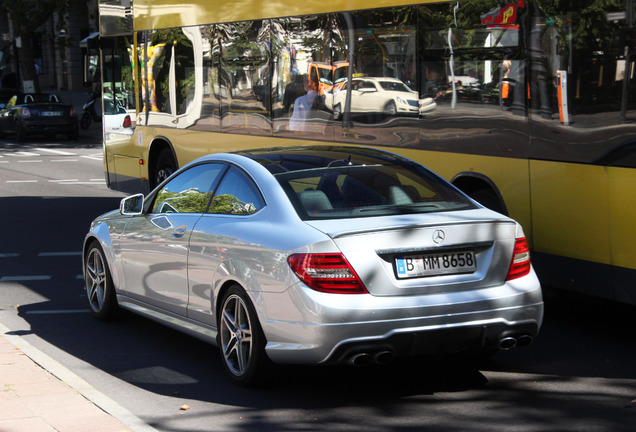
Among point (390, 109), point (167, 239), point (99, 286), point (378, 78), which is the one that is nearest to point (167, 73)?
point (378, 78)

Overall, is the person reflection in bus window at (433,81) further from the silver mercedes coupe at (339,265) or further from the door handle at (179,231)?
the door handle at (179,231)

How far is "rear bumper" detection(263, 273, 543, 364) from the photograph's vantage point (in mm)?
5535

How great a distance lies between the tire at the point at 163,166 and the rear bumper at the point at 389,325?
8.57m

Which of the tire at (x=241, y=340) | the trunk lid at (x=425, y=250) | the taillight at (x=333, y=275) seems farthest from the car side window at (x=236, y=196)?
the taillight at (x=333, y=275)

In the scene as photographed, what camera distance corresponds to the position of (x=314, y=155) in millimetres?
6855

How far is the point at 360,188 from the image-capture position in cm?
629

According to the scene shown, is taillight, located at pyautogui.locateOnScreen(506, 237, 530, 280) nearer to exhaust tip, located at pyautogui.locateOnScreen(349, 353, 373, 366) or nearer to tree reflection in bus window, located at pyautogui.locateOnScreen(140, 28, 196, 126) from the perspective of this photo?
exhaust tip, located at pyautogui.locateOnScreen(349, 353, 373, 366)

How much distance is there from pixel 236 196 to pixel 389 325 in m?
1.55

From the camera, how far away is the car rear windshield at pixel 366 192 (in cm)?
603

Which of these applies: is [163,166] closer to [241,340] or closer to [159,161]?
[159,161]

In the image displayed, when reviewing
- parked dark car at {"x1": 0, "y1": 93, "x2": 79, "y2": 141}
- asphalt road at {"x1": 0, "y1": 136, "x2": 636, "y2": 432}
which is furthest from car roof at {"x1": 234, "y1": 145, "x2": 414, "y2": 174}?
parked dark car at {"x1": 0, "y1": 93, "x2": 79, "y2": 141}

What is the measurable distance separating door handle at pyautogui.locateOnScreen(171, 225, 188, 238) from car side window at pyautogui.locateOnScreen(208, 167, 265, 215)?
0.26 metres

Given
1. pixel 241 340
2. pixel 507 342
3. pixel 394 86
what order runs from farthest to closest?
pixel 394 86 → pixel 241 340 → pixel 507 342

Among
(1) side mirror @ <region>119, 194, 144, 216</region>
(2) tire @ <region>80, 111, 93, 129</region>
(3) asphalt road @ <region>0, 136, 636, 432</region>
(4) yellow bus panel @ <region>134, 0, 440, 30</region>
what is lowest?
(2) tire @ <region>80, 111, 93, 129</region>
